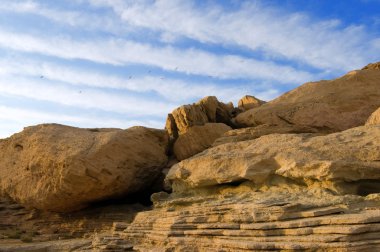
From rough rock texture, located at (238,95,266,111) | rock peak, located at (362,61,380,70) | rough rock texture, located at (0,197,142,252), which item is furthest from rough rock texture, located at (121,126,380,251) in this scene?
rough rock texture, located at (238,95,266,111)

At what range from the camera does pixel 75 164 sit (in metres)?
13.5

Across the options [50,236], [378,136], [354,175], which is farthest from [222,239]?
[50,236]

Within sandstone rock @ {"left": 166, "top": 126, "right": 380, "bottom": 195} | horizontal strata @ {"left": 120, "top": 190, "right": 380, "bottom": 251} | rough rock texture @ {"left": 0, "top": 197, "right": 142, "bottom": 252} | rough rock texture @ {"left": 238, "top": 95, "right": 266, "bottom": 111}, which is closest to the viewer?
horizontal strata @ {"left": 120, "top": 190, "right": 380, "bottom": 251}

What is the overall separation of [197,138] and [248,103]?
4.36 m

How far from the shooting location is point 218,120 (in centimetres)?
1773

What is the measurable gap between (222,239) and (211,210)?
93 centimetres

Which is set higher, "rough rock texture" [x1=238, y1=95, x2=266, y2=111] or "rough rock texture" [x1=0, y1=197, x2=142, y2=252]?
"rough rock texture" [x1=238, y1=95, x2=266, y2=111]

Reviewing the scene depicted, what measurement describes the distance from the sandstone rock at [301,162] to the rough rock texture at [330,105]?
3724 millimetres

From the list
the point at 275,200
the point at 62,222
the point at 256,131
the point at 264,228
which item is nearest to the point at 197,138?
the point at 256,131

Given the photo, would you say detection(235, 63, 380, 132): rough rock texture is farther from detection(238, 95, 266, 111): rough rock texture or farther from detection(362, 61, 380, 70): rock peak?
detection(238, 95, 266, 111): rough rock texture

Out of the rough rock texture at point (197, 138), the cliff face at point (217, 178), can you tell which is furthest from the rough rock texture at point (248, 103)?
the rough rock texture at point (197, 138)

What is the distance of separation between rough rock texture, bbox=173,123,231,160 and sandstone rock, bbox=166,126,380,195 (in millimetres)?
3940

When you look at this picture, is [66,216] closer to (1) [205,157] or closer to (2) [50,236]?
(2) [50,236]

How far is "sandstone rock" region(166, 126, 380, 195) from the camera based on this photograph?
8.66 m
